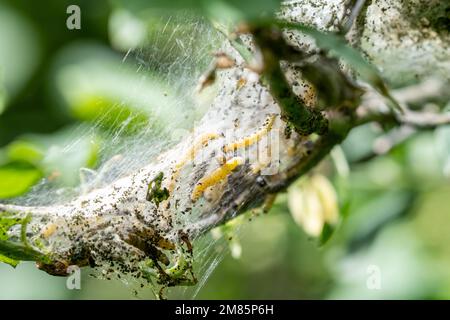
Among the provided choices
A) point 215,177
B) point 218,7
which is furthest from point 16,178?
point 218,7

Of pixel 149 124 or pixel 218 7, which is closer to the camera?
pixel 218 7

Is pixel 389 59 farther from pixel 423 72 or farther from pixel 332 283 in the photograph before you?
pixel 332 283

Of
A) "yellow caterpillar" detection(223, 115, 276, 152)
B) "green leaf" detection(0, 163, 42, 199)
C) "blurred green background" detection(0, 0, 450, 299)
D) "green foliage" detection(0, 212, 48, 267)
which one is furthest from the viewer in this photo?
"blurred green background" detection(0, 0, 450, 299)

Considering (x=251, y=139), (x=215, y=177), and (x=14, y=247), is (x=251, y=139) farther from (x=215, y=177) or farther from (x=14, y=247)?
(x=14, y=247)

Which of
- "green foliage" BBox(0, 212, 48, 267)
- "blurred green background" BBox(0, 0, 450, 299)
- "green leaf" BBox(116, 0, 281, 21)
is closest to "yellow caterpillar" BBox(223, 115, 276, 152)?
"blurred green background" BBox(0, 0, 450, 299)

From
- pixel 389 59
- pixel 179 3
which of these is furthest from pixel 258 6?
pixel 389 59

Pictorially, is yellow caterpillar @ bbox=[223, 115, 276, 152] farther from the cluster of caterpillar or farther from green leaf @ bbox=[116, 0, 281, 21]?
green leaf @ bbox=[116, 0, 281, 21]
